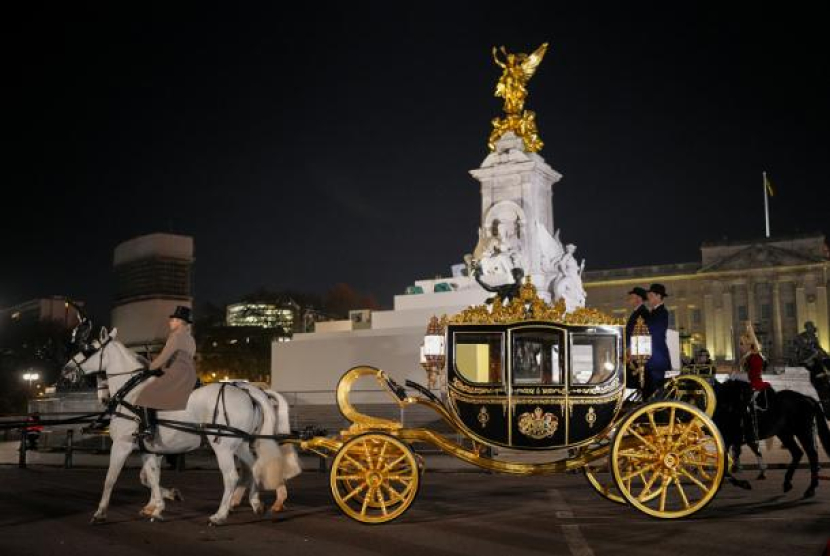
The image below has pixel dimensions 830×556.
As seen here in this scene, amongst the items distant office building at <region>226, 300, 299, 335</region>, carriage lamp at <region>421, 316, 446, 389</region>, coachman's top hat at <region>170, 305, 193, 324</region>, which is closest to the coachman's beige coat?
coachman's top hat at <region>170, 305, 193, 324</region>

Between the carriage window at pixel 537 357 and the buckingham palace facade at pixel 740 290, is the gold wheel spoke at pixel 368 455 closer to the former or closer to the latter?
the carriage window at pixel 537 357

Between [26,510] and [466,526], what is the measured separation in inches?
236

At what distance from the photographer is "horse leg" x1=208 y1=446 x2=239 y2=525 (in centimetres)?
992

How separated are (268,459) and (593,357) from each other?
4.12 meters

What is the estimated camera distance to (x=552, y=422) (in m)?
10.4

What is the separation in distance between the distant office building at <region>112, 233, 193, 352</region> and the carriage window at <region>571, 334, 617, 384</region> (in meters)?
92.8

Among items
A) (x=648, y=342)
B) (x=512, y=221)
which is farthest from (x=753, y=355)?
(x=512, y=221)

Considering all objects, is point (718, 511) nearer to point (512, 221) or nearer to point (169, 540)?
point (169, 540)

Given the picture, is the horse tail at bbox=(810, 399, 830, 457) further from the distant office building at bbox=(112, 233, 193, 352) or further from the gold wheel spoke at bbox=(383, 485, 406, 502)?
the distant office building at bbox=(112, 233, 193, 352)

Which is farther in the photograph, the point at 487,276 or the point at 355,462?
the point at 487,276

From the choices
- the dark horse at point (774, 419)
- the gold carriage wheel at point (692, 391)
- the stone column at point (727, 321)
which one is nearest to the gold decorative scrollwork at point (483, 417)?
the gold carriage wheel at point (692, 391)

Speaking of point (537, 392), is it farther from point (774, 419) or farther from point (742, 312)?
point (742, 312)

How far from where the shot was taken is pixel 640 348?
10.8 metres

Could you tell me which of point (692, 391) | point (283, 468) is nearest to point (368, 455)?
Answer: point (283, 468)
